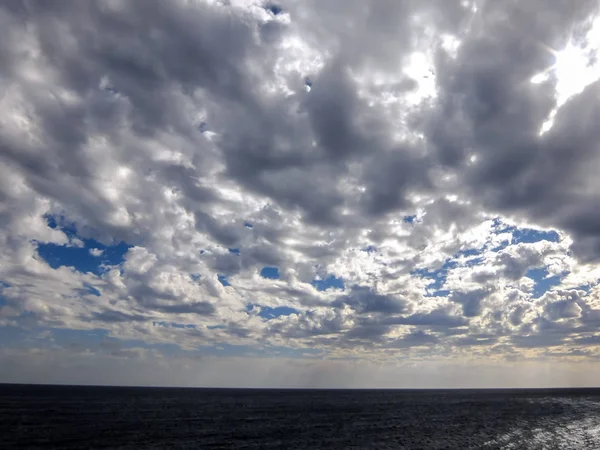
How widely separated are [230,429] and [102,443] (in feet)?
80.5

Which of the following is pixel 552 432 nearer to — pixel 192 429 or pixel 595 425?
pixel 595 425

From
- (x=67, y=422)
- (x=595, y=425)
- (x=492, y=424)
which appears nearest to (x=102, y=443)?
(x=67, y=422)

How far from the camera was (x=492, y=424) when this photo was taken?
9300 centimetres

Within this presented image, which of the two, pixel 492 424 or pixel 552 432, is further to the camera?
pixel 492 424

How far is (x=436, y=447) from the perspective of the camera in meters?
61.4

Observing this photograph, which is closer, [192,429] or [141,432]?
[141,432]

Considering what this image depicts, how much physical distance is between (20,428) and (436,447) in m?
73.5

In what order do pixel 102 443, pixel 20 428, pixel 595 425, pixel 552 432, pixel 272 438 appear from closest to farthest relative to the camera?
pixel 102 443
pixel 272 438
pixel 20 428
pixel 552 432
pixel 595 425

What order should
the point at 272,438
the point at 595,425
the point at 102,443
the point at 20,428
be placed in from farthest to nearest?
the point at 595,425 → the point at 20,428 → the point at 272,438 → the point at 102,443

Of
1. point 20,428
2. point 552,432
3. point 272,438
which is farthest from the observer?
point 552,432

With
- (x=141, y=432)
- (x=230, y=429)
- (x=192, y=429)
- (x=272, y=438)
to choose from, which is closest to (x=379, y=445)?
(x=272, y=438)

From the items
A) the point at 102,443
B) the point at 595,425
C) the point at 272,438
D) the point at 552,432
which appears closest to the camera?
the point at 102,443

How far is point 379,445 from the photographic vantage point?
6234 cm

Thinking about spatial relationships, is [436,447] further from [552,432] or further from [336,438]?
[552,432]
